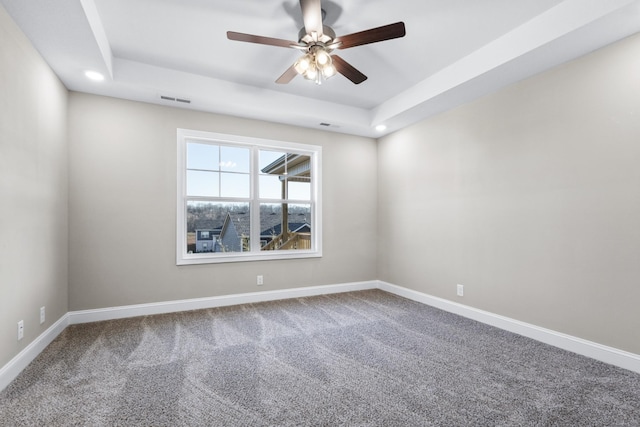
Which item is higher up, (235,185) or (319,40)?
(319,40)

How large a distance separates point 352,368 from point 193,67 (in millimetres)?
3450

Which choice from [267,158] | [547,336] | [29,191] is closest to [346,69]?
[267,158]

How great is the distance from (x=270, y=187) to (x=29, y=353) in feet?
9.91

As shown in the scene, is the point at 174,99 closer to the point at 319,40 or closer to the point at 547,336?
the point at 319,40

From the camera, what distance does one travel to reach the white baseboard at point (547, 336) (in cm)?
233

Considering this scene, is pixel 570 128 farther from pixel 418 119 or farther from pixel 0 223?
pixel 0 223

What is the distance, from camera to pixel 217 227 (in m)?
4.13

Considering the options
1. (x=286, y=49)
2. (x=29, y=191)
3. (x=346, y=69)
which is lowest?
(x=29, y=191)

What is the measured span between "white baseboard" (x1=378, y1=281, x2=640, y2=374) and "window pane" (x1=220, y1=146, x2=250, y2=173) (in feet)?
10.2

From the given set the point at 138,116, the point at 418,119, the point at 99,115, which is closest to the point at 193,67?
the point at 138,116

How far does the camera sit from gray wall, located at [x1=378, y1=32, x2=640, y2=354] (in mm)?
2369

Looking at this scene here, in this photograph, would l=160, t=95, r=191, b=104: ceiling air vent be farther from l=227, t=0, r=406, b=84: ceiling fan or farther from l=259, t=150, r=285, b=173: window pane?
l=227, t=0, r=406, b=84: ceiling fan

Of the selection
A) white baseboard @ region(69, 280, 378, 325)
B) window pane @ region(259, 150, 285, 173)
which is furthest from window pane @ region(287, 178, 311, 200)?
white baseboard @ region(69, 280, 378, 325)

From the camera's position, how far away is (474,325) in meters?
3.27
